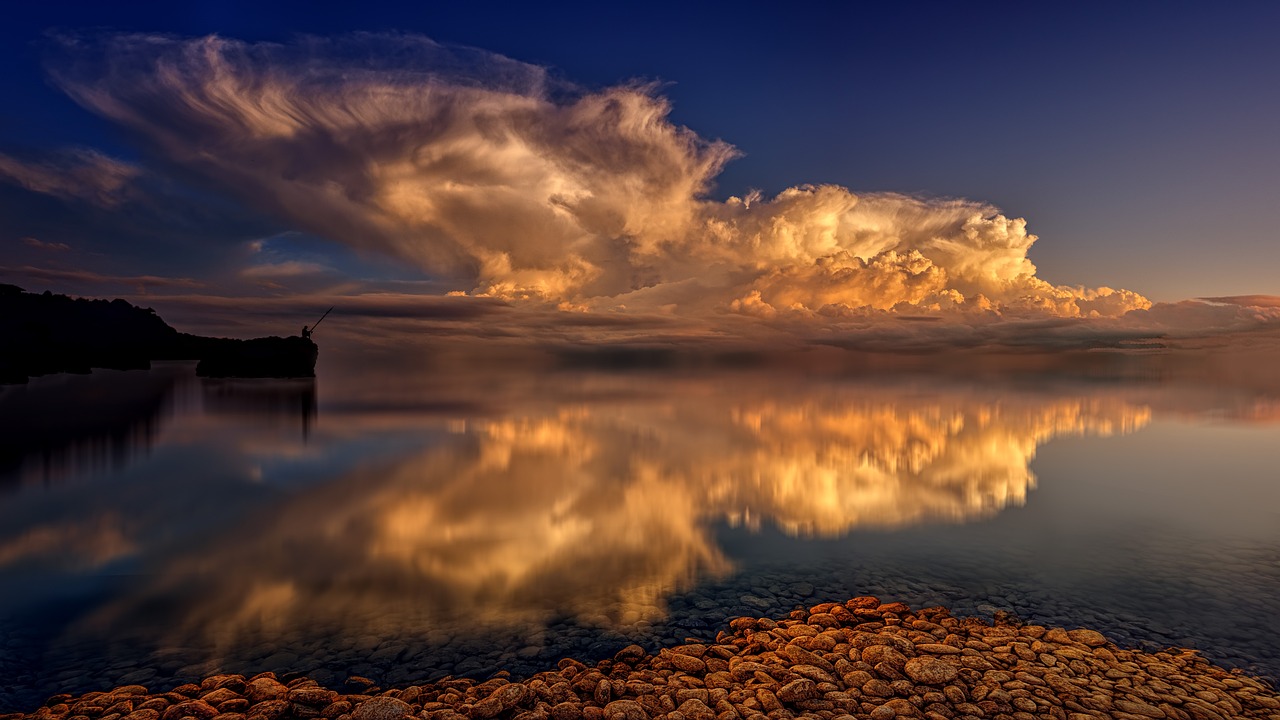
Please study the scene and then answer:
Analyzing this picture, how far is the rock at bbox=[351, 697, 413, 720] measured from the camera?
9.73 metres

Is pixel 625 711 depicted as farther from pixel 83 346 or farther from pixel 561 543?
pixel 83 346

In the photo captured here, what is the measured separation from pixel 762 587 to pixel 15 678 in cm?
1665

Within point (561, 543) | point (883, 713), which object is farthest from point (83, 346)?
point (883, 713)

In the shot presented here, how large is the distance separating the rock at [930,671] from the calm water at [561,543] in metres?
4.67

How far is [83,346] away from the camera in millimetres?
152000

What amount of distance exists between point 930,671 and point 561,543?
13.1 m

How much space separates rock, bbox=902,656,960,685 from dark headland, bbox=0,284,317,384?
132 m

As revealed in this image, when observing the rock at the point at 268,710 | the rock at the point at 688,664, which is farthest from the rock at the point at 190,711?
the rock at the point at 688,664

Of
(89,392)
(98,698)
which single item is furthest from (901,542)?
(89,392)

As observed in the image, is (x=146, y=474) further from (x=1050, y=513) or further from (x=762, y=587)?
(x=1050, y=513)

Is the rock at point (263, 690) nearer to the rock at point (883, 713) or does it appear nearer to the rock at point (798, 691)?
the rock at point (798, 691)

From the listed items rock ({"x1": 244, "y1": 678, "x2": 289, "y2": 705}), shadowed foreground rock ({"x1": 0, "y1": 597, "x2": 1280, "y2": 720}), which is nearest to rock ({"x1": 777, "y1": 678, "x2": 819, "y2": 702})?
shadowed foreground rock ({"x1": 0, "y1": 597, "x2": 1280, "y2": 720})

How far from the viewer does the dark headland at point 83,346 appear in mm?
116500

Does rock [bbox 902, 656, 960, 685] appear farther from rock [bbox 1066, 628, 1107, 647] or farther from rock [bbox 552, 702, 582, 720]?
rock [bbox 552, 702, 582, 720]
